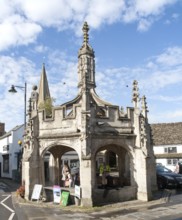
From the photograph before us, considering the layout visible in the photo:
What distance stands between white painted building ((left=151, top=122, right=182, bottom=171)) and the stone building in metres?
21.8

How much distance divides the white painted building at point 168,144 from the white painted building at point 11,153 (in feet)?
63.0

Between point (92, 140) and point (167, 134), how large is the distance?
28.0 metres

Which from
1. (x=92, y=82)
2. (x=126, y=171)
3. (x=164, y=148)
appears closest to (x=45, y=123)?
(x=92, y=82)

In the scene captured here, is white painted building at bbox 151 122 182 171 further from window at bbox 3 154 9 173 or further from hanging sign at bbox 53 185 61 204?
hanging sign at bbox 53 185 61 204

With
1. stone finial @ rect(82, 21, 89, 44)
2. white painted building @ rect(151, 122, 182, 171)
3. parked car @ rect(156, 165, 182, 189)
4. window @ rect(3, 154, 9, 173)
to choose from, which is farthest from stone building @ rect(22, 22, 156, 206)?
white painted building @ rect(151, 122, 182, 171)

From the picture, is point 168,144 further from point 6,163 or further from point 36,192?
point 36,192

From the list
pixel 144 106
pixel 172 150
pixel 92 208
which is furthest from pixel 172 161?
pixel 92 208

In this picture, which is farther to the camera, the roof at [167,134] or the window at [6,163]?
the roof at [167,134]

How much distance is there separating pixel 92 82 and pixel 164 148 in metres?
24.3

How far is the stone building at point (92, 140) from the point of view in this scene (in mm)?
16938

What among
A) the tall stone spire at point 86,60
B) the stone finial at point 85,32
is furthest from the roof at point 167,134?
the stone finial at point 85,32

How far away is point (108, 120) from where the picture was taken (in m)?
18.4

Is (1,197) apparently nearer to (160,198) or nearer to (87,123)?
(87,123)

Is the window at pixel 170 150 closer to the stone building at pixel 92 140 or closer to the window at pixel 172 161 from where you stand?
the window at pixel 172 161
